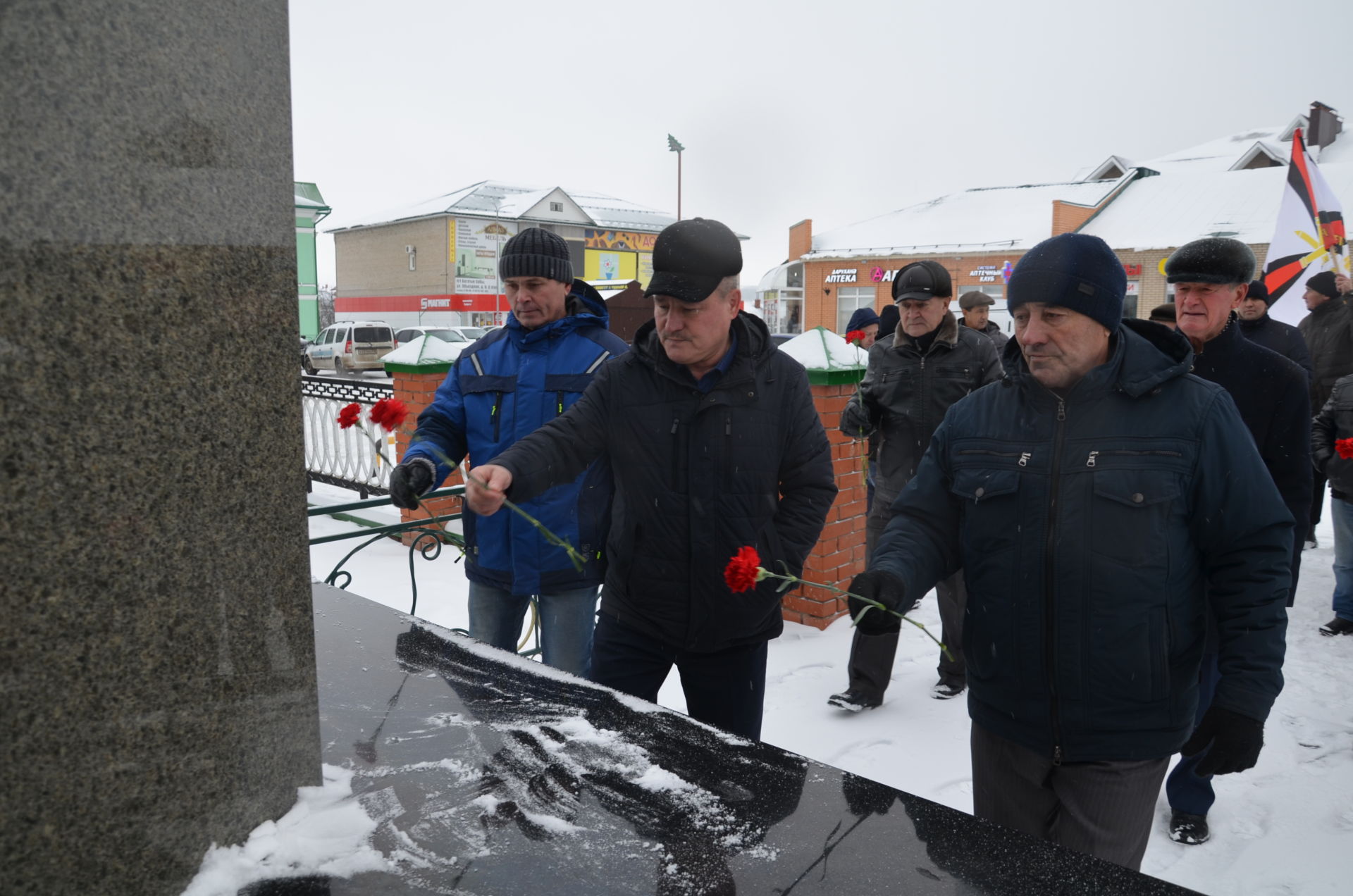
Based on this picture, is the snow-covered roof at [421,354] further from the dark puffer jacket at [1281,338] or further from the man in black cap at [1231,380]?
the dark puffer jacket at [1281,338]

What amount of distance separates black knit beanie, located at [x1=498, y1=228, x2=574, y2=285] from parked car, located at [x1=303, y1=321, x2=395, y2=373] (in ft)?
92.7

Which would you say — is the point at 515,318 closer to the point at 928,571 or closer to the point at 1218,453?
the point at 928,571

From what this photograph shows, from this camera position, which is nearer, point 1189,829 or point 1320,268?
point 1189,829

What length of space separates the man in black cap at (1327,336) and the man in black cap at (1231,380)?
437 cm

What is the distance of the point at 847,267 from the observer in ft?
118

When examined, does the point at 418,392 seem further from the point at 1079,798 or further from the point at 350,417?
the point at 1079,798

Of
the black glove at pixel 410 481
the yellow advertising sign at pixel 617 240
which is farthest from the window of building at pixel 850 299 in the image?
the black glove at pixel 410 481

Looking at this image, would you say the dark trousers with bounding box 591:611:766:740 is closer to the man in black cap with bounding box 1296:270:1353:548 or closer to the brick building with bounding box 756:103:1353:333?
the man in black cap with bounding box 1296:270:1353:548

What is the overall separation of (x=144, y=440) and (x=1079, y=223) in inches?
1358

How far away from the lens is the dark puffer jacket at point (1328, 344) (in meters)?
6.76

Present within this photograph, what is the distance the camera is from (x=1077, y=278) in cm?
201

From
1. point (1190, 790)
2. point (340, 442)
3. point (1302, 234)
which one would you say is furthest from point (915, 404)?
point (340, 442)

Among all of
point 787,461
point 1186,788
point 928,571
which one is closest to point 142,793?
point 928,571

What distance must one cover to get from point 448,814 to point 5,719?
2.25 ft
